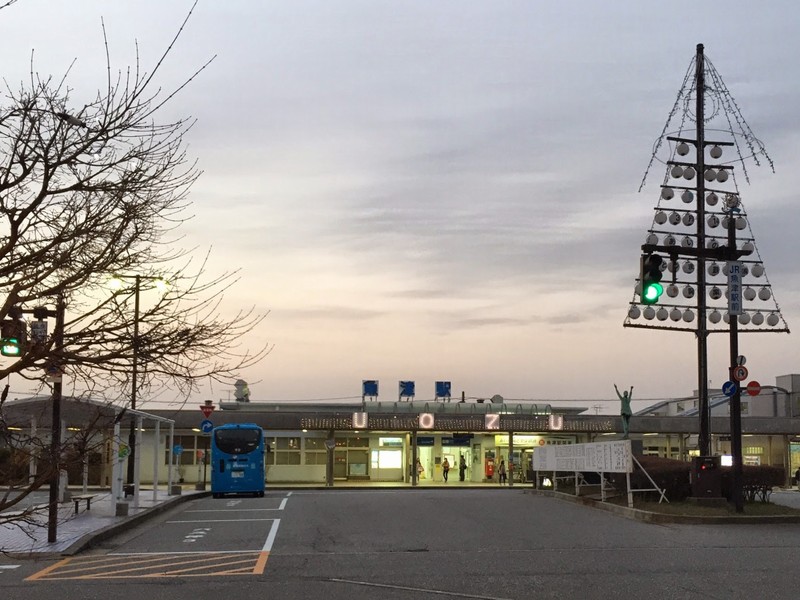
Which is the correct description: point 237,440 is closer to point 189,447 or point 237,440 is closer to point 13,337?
point 189,447

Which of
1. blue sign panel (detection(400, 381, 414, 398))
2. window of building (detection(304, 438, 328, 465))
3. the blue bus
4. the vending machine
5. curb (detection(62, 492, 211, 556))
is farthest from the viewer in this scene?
the vending machine

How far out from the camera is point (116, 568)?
15156 mm

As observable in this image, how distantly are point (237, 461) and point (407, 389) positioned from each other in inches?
799

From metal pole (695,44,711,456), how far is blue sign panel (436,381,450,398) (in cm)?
2911

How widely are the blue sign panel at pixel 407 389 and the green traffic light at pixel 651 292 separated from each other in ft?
125

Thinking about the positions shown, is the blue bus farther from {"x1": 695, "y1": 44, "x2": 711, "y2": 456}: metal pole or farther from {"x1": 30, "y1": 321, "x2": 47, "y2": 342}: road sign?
{"x1": 30, "y1": 321, "x2": 47, "y2": 342}: road sign

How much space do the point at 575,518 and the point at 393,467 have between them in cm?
3484

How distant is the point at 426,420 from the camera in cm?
5306

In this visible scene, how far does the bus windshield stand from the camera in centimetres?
3772

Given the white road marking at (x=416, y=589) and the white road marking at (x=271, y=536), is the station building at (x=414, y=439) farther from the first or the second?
the white road marking at (x=416, y=589)

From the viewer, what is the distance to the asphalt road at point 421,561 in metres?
12.7

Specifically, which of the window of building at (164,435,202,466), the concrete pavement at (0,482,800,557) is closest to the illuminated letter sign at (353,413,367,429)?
the window of building at (164,435,202,466)

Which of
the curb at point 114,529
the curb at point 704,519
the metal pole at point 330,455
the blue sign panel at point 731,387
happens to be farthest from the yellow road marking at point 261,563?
the metal pole at point 330,455

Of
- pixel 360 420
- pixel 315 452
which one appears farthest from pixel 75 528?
pixel 315 452
